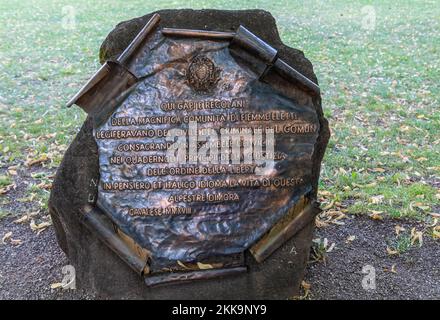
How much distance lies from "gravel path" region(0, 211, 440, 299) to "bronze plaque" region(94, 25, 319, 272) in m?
0.75

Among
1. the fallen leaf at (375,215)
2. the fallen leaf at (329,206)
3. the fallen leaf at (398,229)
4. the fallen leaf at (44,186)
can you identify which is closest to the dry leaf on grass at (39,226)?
the fallen leaf at (44,186)

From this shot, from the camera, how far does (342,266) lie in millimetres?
3732

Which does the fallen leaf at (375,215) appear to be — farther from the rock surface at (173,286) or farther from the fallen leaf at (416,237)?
the rock surface at (173,286)

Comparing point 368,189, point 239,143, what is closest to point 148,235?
point 239,143

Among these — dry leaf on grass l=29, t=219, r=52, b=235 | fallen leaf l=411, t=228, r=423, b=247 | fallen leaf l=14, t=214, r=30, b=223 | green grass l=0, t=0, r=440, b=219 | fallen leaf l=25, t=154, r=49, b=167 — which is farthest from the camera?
fallen leaf l=25, t=154, r=49, b=167

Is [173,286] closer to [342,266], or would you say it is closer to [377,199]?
[342,266]

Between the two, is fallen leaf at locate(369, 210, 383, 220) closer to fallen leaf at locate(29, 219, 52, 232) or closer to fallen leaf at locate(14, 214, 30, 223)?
fallen leaf at locate(29, 219, 52, 232)

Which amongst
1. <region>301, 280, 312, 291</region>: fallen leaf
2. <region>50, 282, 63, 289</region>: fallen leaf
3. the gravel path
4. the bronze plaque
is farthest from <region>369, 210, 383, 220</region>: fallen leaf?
<region>50, 282, 63, 289</region>: fallen leaf

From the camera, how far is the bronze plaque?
3145 millimetres

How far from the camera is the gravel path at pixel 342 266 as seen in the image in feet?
11.4

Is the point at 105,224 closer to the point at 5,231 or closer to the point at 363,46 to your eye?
the point at 5,231

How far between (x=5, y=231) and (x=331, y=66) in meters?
6.10

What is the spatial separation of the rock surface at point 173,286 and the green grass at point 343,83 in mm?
1373

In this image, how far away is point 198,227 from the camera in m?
3.16
